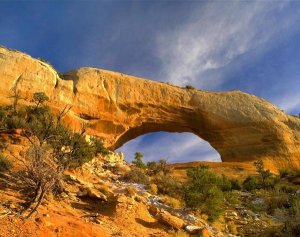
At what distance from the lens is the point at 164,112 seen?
1217 inches

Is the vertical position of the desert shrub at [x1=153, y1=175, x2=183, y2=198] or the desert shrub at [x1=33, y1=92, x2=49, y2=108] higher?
the desert shrub at [x1=33, y1=92, x2=49, y2=108]

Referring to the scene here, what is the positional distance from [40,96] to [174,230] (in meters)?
14.1

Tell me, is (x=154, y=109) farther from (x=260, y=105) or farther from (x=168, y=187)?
(x=168, y=187)

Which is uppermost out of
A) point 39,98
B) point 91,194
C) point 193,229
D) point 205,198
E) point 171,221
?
point 39,98

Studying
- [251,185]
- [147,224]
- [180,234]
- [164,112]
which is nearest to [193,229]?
[180,234]

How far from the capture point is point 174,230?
10305mm

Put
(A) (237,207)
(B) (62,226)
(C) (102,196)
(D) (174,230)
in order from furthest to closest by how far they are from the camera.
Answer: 1. (A) (237,207)
2. (C) (102,196)
3. (D) (174,230)
4. (B) (62,226)

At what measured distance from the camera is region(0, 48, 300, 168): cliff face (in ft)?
85.5

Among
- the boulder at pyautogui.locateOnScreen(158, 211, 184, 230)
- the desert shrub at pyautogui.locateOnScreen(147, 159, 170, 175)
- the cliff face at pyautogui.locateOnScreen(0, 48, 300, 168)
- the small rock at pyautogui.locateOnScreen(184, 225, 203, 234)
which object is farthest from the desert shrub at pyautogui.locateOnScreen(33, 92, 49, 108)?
the small rock at pyautogui.locateOnScreen(184, 225, 203, 234)

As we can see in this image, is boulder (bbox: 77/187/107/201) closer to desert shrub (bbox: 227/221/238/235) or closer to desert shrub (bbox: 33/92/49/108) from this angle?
desert shrub (bbox: 227/221/238/235)

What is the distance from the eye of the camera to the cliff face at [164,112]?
26062 mm

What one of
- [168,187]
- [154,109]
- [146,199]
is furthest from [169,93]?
[146,199]

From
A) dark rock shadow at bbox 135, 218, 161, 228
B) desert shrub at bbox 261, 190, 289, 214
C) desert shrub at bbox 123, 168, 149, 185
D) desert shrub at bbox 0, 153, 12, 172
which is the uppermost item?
desert shrub at bbox 123, 168, 149, 185

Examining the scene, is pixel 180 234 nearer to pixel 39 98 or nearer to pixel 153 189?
pixel 153 189
